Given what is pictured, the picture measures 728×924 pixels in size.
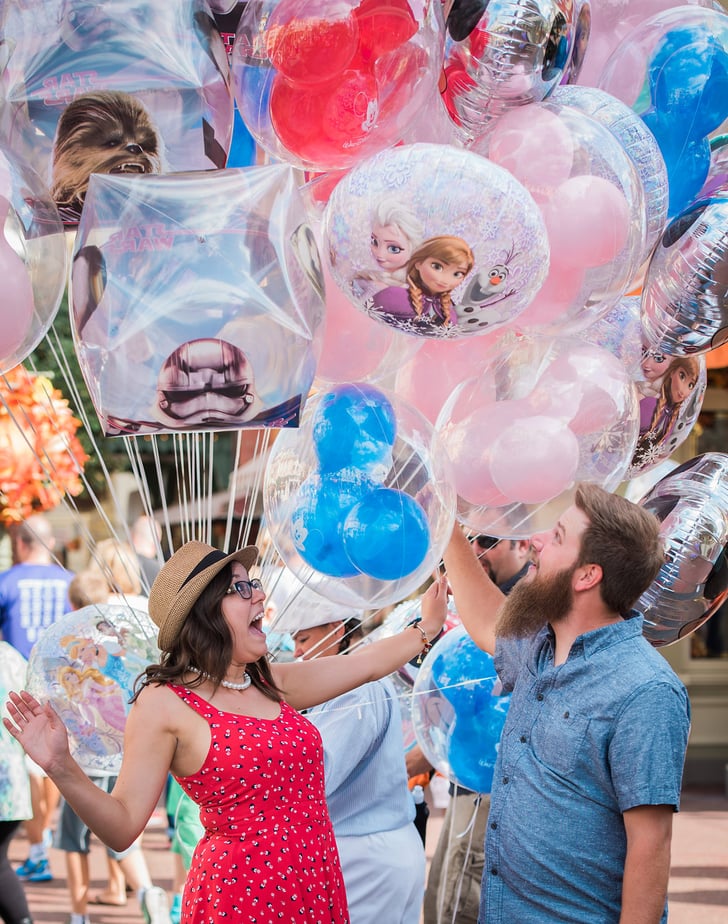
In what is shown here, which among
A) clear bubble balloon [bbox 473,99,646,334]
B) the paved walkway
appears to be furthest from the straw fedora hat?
the paved walkway

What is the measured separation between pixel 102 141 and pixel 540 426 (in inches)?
45.2

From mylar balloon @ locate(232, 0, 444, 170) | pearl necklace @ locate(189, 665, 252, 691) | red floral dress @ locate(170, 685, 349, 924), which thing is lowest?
red floral dress @ locate(170, 685, 349, 924)

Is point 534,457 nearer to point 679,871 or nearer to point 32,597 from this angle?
point 32,597

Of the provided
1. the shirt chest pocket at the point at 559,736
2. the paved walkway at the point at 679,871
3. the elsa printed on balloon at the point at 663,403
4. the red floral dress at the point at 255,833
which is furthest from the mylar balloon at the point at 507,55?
the paved walkway at the point at 679,871

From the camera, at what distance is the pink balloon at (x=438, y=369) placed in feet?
9.30

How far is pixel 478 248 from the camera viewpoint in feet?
7.37

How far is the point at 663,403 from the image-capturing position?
3143mm

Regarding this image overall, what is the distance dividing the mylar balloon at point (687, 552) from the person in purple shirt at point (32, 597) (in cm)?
394

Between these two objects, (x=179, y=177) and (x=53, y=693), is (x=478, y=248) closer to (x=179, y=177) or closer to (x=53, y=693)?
(x=179, y=177)

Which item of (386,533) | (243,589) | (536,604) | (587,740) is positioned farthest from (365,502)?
(587,740)

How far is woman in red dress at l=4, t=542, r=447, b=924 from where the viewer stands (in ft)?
7.57

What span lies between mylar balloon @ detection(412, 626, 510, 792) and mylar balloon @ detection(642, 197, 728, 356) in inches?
41.3

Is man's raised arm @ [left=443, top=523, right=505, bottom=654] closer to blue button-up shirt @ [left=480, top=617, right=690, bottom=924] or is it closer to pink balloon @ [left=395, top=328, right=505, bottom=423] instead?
pink balloon @ [left=395, top=328, right=505, bottom=423]

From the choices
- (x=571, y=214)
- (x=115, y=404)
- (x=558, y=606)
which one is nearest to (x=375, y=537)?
(x=558, y=606)
